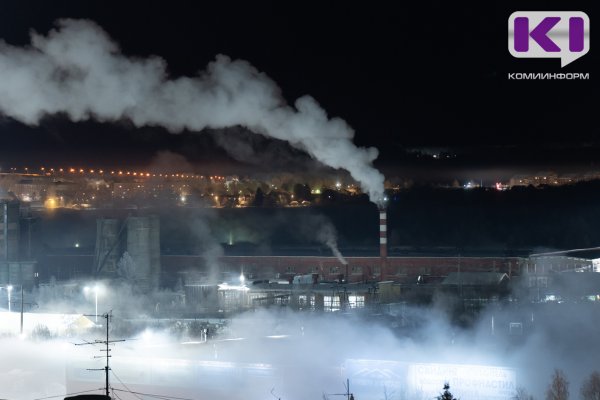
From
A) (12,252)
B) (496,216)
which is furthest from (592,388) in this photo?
(496,216)

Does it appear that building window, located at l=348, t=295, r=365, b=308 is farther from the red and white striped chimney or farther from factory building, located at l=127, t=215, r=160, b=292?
factory building, located at l=127, t=215, r=160, b=292

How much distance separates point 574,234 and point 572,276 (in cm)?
1468

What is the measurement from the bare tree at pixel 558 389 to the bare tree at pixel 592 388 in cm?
24

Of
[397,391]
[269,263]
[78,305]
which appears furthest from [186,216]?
A: [397,391]

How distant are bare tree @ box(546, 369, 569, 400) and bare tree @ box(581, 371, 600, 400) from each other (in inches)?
9.4

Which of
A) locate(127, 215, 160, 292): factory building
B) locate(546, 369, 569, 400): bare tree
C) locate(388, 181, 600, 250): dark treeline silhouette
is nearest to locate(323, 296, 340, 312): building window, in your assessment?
locate(127, 215, 160, 292): factory building

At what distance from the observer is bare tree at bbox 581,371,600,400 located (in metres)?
10.8

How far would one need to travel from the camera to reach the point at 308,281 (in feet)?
68.4

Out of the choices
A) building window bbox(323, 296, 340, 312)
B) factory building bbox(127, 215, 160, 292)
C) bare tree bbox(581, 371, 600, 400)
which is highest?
factory building bbox(127, 215, 160, 292)

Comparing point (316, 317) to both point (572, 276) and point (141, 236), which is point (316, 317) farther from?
point (141, 236)

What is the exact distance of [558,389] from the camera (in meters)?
10.7

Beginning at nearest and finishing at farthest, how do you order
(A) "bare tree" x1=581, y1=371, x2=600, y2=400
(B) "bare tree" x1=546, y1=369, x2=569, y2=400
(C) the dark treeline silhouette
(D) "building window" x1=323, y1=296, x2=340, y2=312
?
(B) "bare tree" x1=546, y1=369, x2=569, y2=400
(A) "bare tree" x1=581, y1=371, x2=600, y2=400
(D) "building window" x1=323, y1=296, x2=340, y2=312
(C) the dark treeline silhouette

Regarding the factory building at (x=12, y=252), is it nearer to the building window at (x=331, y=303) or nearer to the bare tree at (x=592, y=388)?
the building window at (x=331, y=303)

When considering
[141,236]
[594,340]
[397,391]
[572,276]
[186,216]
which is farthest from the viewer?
[186,216]
